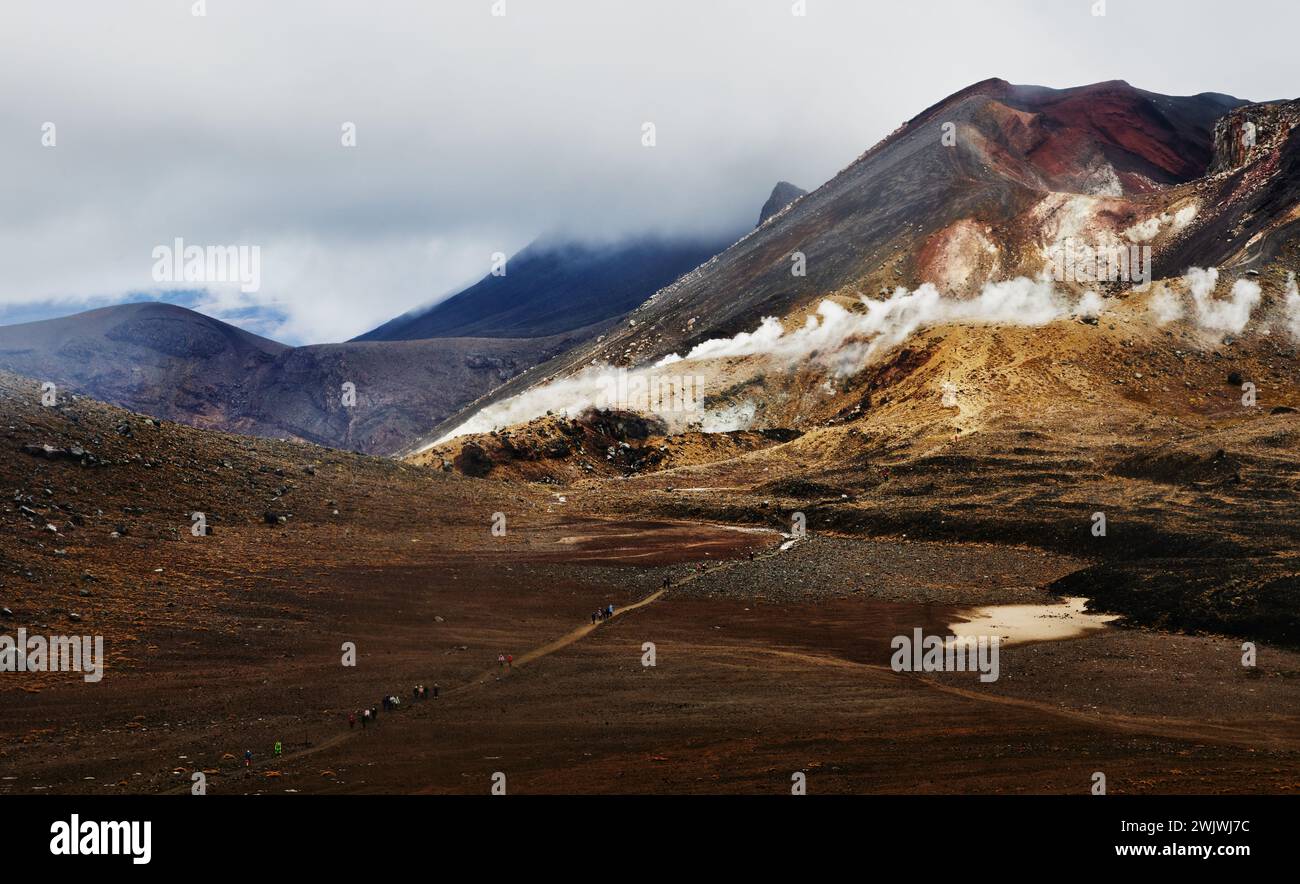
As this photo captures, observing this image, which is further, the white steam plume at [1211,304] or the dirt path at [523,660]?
the white steam plume at [1211,304]

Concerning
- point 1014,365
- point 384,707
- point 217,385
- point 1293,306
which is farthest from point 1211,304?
point 217,385

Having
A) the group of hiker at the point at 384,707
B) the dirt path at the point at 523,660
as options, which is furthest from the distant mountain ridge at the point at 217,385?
the group of hiker at the point at 384,707

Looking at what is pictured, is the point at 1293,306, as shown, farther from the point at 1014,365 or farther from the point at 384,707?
the point at 384,707

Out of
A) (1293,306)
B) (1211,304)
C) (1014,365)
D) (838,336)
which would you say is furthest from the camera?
(838,336)

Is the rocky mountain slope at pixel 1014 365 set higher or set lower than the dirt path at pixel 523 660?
higher

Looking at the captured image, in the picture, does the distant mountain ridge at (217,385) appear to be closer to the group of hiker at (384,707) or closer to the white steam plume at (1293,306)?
the white steam plume at (1293,306)

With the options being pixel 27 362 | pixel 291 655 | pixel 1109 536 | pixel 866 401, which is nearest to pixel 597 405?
pixel 866 401

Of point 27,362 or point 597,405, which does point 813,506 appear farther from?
point 27,362

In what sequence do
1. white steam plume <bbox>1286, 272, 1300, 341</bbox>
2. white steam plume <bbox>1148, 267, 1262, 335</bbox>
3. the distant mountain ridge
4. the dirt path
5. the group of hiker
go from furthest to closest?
the distant mountain ridge
white steam plume <bbox>1148, 267, 1262, 335</bbox>
white steam plume <bbox>1286, 272, 1300, 341</bbox>
the group of hiker
the dirt path

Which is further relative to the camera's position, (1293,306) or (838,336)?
(838,336)

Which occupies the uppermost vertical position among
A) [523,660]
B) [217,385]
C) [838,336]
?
[217,385]

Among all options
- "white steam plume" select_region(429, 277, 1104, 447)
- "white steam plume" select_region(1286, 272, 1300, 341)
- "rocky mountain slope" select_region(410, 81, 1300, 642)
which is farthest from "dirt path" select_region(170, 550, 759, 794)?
"white steam plume" select_region(1286, 272, 1300, 341)

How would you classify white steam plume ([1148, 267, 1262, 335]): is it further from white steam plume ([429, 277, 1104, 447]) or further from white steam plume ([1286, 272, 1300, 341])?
white steam plume ([429, 277, 1104, 447])
